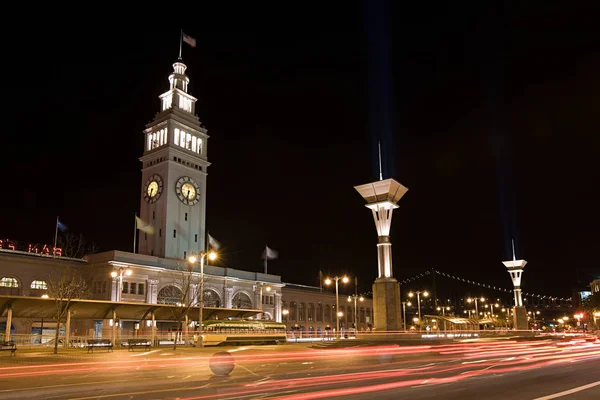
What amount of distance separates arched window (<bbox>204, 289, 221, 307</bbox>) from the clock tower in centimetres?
730

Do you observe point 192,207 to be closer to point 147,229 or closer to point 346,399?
point 147,229

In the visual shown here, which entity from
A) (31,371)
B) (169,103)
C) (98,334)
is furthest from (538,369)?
(169,103)

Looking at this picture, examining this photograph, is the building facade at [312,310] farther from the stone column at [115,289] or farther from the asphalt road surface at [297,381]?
the asphalt road surface at [297,381]

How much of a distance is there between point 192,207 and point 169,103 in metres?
19.8

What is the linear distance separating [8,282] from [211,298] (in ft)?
95.9

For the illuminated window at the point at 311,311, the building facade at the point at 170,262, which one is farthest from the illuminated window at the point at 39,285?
the illuminated window at the point at 311,311

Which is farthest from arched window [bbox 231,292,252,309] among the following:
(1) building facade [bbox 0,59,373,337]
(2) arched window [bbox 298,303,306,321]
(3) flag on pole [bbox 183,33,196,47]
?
(3) flag on pole [bbox 183,33,196,47]

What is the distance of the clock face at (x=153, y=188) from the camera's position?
84.4 metres

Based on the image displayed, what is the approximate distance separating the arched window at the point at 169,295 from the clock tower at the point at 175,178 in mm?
6705

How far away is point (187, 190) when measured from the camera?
86.4m

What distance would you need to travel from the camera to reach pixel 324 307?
109125mm

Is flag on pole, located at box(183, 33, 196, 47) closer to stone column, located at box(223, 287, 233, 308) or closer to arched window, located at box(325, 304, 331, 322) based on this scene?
stone column, located at box(223, 287, 233, 308)

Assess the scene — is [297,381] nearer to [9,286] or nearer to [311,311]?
[9,286]

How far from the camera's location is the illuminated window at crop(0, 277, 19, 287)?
60.0 m
